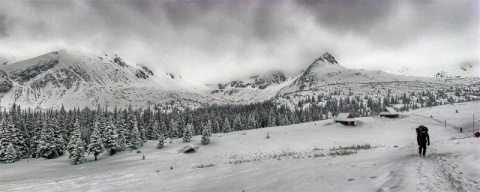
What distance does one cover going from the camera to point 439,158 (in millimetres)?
13406

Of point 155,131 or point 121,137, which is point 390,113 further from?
point 121,137

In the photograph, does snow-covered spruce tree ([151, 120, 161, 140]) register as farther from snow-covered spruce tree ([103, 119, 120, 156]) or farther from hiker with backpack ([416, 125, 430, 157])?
hiker with backpack ([416, 125, 430, 157])

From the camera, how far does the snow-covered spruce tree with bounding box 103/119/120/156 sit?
69.5 metres

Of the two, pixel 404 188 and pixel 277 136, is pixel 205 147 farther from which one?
pixel 404 188

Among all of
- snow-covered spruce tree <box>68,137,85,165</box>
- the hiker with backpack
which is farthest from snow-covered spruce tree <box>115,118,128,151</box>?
the hiker with backpack

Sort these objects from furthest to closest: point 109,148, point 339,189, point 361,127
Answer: point 361,127 → point 109,148 → point 339,189

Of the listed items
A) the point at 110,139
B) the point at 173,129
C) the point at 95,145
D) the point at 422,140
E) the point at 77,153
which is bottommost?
the point at 77,153

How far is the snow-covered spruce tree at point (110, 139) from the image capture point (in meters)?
69.5

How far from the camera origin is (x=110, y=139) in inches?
2751

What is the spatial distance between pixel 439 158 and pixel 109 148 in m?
73.0

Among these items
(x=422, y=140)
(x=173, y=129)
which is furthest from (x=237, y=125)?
(x=422, y=140)

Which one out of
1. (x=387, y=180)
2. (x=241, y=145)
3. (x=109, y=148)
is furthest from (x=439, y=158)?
(x=109, y=148)

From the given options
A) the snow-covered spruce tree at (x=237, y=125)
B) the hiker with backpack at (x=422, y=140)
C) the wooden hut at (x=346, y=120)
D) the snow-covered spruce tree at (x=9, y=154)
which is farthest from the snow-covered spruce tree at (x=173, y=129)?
the hiker with backpack at (x=422, y=140)

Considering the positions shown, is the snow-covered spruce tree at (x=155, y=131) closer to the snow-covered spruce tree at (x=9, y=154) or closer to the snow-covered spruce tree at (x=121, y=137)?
the snow-covered spruce tree at (x=121, y=137)
